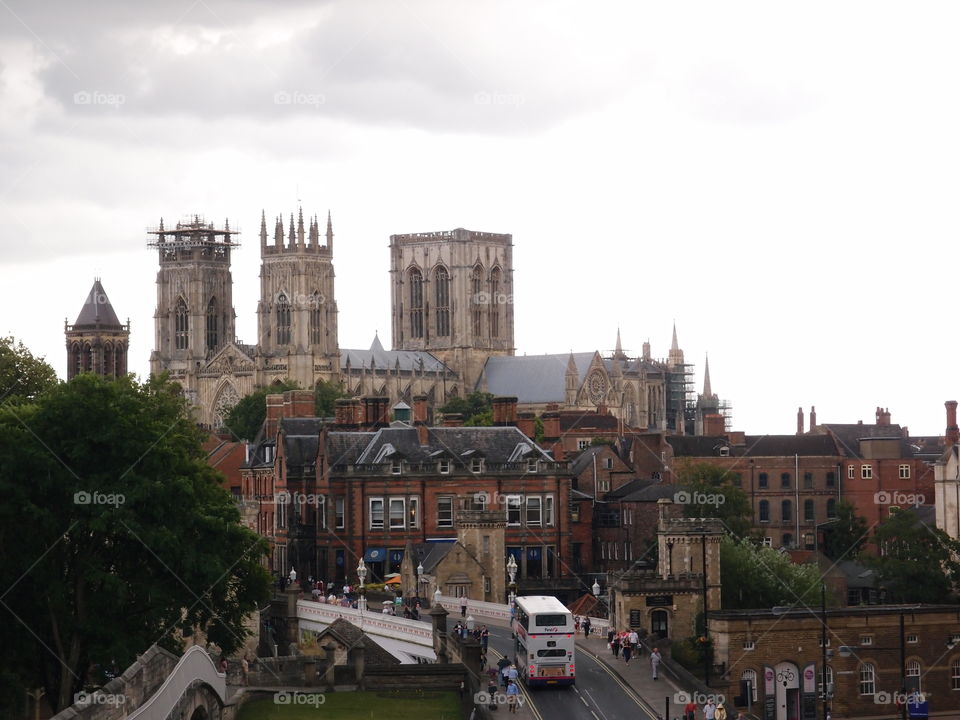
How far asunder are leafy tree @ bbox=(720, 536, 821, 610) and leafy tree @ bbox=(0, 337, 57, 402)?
99.1ft

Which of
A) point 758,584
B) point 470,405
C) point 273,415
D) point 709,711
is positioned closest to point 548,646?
point 709,711

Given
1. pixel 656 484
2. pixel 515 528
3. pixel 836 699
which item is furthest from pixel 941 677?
pixel 656 484

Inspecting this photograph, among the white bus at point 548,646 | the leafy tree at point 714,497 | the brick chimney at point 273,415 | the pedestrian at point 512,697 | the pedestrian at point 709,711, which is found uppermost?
the brick chimney at point 273,415

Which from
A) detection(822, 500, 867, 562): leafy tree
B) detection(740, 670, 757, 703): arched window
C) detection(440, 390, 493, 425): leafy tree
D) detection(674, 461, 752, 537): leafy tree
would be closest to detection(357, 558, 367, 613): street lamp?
detection(740, 670, 757, 703): arched window

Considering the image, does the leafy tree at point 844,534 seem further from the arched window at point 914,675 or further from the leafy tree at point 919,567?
the arched window at point 914,675

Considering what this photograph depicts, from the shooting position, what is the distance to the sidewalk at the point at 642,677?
5581 centimetres

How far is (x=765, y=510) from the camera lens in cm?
11738

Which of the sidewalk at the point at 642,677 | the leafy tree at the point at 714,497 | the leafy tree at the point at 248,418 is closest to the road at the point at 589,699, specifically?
the sidewalk at the point at 642,677

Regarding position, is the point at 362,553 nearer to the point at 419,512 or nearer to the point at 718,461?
the point at 419,512

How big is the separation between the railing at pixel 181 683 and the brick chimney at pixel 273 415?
161ft

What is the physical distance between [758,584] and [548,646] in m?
19.5

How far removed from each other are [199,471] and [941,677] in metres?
28.2

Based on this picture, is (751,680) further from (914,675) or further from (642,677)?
(642,677)

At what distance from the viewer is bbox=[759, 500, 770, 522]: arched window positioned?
384ft
